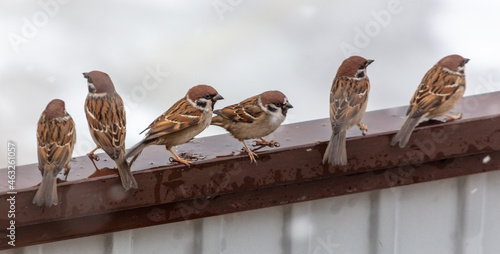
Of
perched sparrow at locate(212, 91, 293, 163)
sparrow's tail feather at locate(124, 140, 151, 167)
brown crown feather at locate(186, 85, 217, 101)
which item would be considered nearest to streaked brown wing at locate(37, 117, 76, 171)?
sparrow's tail feather at locate(124, 140, 151, 167)

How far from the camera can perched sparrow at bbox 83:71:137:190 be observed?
275 cm

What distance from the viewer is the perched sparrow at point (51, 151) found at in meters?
2.69

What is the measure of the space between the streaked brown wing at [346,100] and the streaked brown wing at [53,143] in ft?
3.28

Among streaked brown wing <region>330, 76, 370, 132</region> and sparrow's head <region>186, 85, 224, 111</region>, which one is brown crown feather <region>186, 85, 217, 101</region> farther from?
streaked brown wing <region>330, 76, 370, 132</region>

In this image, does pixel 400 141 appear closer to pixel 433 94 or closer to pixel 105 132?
pixel 433 94

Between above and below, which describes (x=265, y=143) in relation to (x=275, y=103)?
below

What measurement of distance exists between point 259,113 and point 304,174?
301 millimetres

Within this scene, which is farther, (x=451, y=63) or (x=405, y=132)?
(x=451, y=63)

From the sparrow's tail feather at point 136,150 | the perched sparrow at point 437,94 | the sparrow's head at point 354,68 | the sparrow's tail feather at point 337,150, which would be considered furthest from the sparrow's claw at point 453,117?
the sparrow's tail feather at point 136,150

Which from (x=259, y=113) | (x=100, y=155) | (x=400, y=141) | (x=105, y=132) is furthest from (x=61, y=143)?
(x=400, y=141)

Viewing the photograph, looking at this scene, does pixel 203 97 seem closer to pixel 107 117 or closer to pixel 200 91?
pixel 200 91

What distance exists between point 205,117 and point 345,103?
1.81ft

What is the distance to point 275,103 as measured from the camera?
318cm

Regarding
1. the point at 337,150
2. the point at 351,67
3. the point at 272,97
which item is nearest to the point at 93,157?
the point at 272,97
